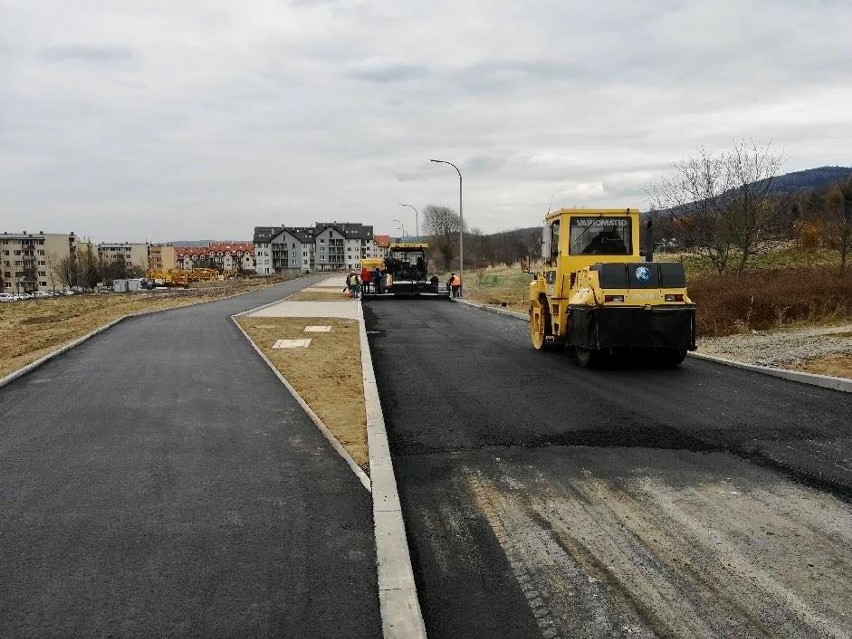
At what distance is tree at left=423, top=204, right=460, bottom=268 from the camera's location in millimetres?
95031

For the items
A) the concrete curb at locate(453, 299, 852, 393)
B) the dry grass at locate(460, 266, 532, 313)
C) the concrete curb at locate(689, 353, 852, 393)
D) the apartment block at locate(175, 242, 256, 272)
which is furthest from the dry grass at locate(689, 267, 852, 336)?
the apartment block at locate(175, 242, 256, 272)

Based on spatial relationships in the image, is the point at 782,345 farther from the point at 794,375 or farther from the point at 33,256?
the point at 33,256

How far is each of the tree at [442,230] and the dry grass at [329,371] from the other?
76.4m

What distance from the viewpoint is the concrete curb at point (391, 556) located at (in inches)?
132

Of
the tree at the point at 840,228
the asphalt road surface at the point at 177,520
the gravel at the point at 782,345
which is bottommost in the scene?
the asphalt road surface at the point at 177,520

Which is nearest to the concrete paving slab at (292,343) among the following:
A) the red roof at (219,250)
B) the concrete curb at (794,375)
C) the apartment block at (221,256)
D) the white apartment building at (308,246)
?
the concrete curb at (794,375)

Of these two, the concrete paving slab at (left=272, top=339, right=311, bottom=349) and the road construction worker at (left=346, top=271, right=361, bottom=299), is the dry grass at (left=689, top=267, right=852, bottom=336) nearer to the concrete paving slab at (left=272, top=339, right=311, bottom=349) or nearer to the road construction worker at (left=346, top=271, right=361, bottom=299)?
the concrete paving slab at (left=272, top=339, right=311, bottom=349)

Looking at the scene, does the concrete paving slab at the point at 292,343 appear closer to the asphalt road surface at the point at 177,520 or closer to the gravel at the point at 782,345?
the asphalt road surface at the point at 177,520

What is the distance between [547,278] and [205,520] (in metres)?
9.75

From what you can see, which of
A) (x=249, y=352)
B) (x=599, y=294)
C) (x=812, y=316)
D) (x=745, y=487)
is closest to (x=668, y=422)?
(x=745, y=487)

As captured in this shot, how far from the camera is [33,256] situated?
139 meters

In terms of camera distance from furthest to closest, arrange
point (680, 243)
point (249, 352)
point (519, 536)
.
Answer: point (680, 243) → point (249, 352) → point (519, 536)

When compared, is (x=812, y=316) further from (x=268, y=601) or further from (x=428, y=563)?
(x=268, y=601)

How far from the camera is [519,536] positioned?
175 inches
